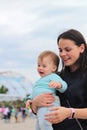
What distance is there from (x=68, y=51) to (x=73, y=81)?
25 centimetres

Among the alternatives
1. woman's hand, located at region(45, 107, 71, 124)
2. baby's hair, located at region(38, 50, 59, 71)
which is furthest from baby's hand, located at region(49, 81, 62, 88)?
baby's hair, located at region(38, 50, 59, 71)

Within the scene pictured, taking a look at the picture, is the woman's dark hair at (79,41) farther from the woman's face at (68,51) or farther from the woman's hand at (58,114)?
the woman's hand at (58,114)

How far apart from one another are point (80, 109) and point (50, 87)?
38cm

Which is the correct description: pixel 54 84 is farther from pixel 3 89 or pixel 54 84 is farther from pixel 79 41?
pixel 3 89

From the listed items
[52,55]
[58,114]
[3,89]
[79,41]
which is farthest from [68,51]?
[3,89]

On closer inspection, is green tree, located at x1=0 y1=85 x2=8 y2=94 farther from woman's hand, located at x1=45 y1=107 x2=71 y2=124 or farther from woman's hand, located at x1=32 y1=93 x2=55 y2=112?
woman's hand, located at x1=45 y1=107 x2=71 y2=124

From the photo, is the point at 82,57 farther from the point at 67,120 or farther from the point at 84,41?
the point at 67,120

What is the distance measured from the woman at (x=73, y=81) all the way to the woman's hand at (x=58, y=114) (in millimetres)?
35

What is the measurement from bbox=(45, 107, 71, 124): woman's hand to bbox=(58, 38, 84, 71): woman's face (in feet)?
1.44

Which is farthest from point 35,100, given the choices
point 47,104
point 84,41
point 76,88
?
point 84,41

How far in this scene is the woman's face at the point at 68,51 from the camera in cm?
404

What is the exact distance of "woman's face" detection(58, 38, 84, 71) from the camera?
4.04 m

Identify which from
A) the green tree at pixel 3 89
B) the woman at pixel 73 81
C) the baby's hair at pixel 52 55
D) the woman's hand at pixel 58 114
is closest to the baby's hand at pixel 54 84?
the woman at pixel 73 81

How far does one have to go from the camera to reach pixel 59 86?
156 inches
